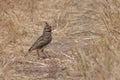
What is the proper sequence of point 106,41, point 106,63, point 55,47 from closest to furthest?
point 106,63 < point 106,41 < point 55,47

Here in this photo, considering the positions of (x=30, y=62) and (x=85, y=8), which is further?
(x=85, y=8)

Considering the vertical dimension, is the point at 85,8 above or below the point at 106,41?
below

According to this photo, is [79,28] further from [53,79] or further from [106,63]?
[106,63]

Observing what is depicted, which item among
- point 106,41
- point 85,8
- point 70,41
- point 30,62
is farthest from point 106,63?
point 85,8

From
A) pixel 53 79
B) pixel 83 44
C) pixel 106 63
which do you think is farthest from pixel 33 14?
pixel 106 63

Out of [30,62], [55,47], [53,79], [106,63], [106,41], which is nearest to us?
[106,63]

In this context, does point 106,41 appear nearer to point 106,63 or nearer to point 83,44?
point 106,63
